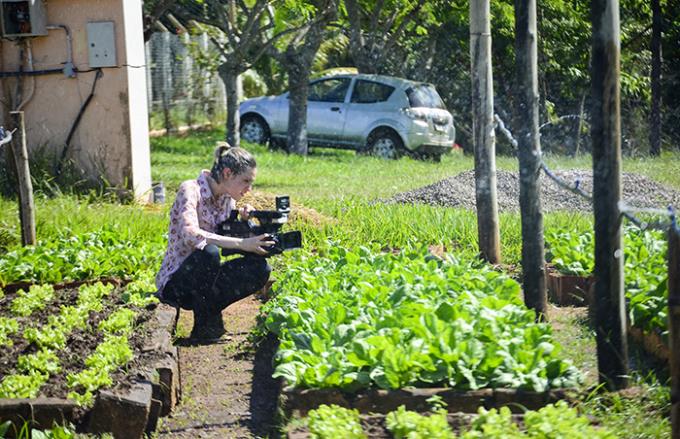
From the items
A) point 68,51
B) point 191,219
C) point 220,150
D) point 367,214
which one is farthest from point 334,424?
point 68,51

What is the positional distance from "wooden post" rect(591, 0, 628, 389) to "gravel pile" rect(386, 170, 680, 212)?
7.34m

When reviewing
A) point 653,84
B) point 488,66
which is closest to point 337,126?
point 653,84

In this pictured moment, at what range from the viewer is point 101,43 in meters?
11.8

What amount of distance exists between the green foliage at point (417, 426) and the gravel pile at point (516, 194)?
839 centimetres

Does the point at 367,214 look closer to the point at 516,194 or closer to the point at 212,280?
the point at 516,194

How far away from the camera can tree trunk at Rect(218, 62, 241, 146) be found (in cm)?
1706

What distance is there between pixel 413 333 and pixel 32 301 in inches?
107

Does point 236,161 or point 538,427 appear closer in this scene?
point 538,427

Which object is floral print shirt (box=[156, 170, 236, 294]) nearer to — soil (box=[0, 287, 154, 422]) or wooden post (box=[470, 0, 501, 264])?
soil (box=[0, 287, 154, 422])

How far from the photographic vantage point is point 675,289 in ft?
12.5

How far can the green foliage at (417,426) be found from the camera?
3.86 metres

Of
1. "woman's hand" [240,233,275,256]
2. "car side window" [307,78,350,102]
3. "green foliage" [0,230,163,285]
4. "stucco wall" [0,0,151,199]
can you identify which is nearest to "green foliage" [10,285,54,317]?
"green foliage" [0,230,163,285]

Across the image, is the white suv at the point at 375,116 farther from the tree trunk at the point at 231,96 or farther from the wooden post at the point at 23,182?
the wooden post at the point at 23,182

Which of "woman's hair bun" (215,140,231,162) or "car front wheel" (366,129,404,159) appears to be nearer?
"woman's hair bun" (215,140,231,162)
